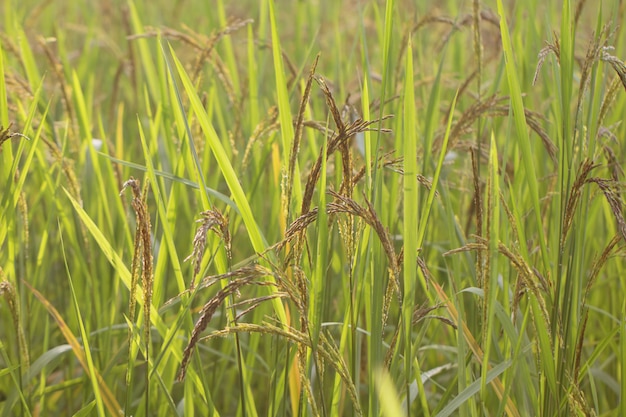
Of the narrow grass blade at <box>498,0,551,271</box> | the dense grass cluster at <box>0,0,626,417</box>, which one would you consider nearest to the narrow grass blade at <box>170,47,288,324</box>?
the dense grass cluster at <box>0,0,626,417</box>

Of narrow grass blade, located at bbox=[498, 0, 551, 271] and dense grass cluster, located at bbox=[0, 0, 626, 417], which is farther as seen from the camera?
narrow grass blade, located at bbox=[498, 0, 551, 271]

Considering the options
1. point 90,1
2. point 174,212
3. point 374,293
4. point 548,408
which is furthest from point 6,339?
point 90,1

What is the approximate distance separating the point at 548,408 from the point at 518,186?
46 cm

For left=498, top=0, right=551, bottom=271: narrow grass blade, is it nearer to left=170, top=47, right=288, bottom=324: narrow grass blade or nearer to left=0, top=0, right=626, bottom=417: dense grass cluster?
left=0, top=0, right=626, bottom=417: dense grass cluster

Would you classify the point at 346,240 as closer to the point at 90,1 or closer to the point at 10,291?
the point at 10,291

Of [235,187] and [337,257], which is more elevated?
[235,187]

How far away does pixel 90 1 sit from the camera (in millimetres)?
5035

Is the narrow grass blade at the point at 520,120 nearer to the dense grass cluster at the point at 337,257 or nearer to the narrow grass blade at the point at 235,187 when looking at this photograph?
the dense grass cluster at the point at 337,257

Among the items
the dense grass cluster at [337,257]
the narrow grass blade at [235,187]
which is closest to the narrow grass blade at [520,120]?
the dense grass cluster at [337,257]

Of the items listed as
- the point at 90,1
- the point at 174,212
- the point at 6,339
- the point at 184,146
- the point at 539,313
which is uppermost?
the point at 90,1

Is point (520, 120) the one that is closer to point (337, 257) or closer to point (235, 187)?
point (235, 187)

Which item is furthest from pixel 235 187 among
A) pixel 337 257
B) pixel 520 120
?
pixel 337 257

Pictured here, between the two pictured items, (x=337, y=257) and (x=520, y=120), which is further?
(x=337, y=257)

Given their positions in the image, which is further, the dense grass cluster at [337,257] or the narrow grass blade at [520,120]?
the narrow grass blade at [520,120]
